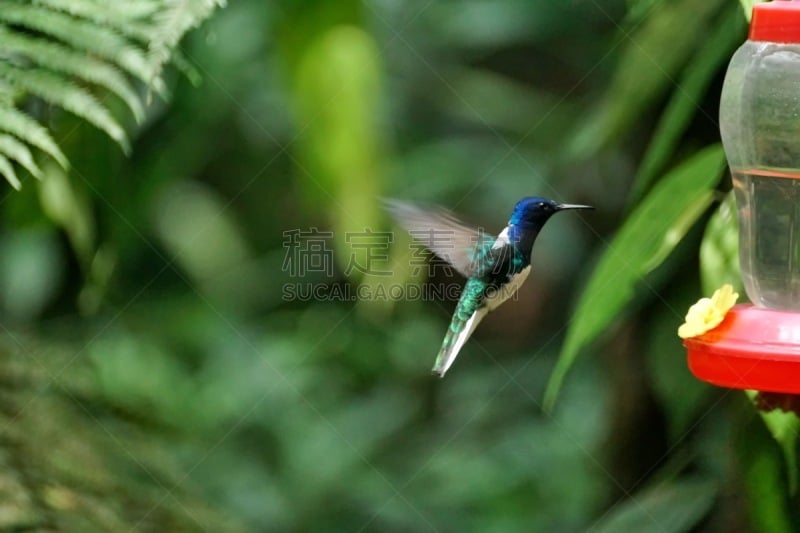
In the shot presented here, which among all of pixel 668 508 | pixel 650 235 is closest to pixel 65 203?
pixel 650 235

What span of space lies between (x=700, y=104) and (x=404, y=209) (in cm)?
51

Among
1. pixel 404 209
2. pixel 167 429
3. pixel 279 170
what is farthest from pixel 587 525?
pixel 404 209

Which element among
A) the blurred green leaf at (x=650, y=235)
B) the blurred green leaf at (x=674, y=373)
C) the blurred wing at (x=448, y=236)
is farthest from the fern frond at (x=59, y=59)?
the blurred green leaf at (x=674, y=373)

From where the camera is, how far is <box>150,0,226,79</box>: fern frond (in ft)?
2.71

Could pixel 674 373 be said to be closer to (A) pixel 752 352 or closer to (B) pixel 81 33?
(A) pixel 752 352

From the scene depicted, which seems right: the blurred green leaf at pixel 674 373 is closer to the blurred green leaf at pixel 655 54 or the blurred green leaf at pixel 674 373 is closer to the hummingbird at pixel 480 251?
the blurred green leaf at pixel 655 54

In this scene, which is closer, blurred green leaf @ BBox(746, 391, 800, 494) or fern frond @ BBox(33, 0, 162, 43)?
fern frond @ BBox(33, 0, 162, 43)

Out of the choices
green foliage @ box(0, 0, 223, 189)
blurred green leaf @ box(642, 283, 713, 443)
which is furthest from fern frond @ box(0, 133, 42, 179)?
blurred green leaf @ box(642, 283, 713, 443)

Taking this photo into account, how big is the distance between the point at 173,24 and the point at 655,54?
0.55 meters

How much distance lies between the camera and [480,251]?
40.9 inches

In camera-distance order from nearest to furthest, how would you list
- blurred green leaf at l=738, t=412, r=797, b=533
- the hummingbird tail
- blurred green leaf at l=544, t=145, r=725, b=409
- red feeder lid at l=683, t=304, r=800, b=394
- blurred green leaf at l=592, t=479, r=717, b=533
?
red feeder lid at l=683, t=304, r=800, b=394 < the hummingbird tail < blurred green leaf at l=544, t=145, r=725, b=409 < blurred green leaf at l=738, t=412, r=797, b=533 < blurred green leaf at l=592, t=479, r=717, b=533

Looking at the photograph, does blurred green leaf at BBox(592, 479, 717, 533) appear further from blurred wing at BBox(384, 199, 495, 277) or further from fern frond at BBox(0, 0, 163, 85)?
fern frond at BBox(0, 0, 163, 85)

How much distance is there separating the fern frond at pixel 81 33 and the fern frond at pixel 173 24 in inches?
2.3

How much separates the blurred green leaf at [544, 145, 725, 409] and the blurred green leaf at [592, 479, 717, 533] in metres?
0.31
